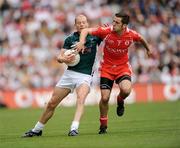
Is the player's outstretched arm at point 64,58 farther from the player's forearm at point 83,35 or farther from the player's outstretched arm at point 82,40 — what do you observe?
the player's forearm at point 83,35

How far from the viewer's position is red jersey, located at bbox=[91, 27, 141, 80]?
15.3m

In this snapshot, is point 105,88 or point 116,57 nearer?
point 105,88

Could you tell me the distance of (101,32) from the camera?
49.4 ft

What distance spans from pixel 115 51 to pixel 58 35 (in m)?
18.0

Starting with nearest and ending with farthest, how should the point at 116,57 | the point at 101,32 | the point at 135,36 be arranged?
the point at 101,32, the point at 135,36, the point at 116,57

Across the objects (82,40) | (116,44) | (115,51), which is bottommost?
(115,51)

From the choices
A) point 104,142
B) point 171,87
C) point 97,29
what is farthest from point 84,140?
point 171,87

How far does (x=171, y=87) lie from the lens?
3081 centimetres

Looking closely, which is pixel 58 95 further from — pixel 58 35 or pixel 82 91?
pixel 58 35

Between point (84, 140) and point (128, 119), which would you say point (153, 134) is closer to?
point (84, 140)

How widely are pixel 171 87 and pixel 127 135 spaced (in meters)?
16.4

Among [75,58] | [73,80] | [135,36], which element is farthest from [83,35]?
[135,36]

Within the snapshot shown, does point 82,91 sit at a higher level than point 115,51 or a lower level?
lower

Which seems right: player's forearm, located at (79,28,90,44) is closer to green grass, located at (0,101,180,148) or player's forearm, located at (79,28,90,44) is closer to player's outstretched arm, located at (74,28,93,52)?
player's outstretched arm, located at (74,28,93,52)
